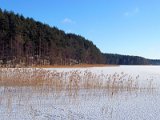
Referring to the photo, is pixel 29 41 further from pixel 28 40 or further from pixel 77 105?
pixel 77 105

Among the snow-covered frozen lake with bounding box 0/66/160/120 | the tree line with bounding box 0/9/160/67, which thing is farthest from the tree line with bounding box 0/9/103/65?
the snow-covered frozen lake with bounding box 0/66/160/120

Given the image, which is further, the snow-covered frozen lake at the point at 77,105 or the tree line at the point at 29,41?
the tree line at the point at 29,41

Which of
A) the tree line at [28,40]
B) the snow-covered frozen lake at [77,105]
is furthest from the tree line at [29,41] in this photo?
the snow-covered frozen lake at [77,105]

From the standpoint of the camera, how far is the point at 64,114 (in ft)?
19.2

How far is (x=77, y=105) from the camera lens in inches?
272

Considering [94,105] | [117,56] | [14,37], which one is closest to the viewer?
[94,105]

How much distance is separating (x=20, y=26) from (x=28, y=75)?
35551 millimetres

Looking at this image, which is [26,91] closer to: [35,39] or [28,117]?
[28,117]

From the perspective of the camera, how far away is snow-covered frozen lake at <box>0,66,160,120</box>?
5.75 meters

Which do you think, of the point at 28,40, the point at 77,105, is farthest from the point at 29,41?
the point at 77,105

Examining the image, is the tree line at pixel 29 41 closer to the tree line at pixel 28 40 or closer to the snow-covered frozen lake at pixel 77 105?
the tree line at pixel 28 40

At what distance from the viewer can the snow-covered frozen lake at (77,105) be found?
18.9 feet

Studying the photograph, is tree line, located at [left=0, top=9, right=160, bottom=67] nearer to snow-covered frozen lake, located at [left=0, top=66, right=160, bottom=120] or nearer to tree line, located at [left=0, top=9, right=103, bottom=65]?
tree line, located at [left=0, top=9, right=103, bottom=65]

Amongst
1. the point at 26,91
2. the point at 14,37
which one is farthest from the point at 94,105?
the point at 14,37
